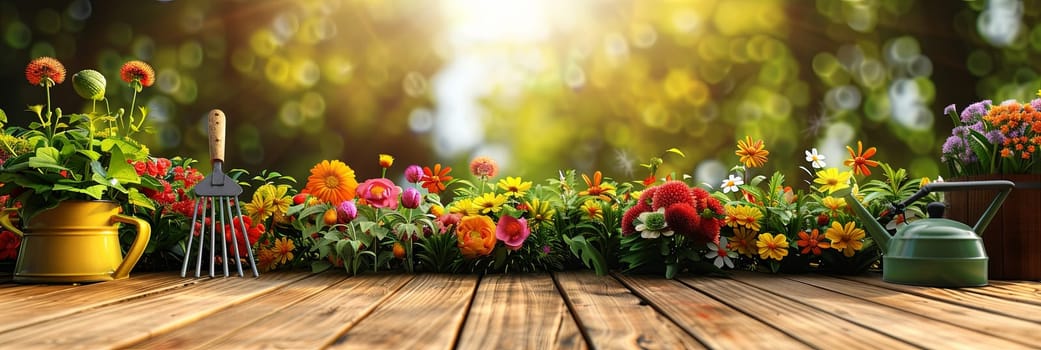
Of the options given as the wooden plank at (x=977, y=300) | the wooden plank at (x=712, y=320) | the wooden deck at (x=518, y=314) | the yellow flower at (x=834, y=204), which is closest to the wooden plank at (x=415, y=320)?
the wooden deck at (x=518, y=314)

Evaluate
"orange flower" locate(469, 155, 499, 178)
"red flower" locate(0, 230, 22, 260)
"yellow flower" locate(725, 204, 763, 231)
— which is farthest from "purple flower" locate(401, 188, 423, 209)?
"red flower" locate(0, 230, 22, 260)

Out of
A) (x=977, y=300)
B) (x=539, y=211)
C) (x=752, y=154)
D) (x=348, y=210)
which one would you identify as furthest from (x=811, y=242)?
(x=348, y=210)

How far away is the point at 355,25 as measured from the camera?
265 cm

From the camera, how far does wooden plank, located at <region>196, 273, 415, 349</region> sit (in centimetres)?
83

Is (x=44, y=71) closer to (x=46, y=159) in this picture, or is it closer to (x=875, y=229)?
(x=46, y=159)

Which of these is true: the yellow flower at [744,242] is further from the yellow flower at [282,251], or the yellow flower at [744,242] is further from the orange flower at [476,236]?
the yellow flower at [282,251]

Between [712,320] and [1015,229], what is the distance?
3.31 ft

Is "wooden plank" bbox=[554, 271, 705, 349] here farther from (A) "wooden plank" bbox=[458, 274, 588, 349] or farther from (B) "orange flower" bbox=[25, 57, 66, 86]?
(B) "orange flower" bbox=[25, 57, 66, 86]

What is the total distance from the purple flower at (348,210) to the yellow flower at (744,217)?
0.89 m

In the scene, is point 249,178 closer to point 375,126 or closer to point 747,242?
point 375,126

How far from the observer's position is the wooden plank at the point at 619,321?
83 centimetres

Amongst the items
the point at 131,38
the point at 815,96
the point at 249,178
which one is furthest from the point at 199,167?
the point at 815,96

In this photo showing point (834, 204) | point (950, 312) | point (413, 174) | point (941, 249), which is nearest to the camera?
point (950, 312)

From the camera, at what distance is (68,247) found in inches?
58.5
